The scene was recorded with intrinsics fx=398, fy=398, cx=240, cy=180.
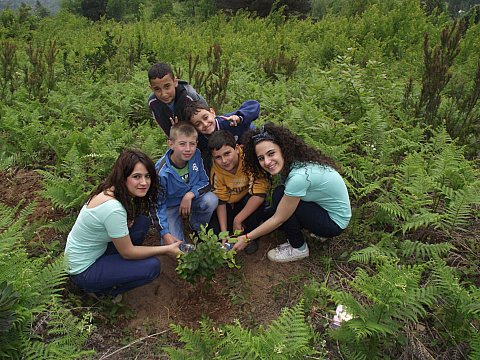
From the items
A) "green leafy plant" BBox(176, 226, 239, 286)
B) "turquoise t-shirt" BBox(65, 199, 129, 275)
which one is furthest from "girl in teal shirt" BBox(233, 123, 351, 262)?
"turquoise t-shirt" BBox(65, 199, 129, 275)

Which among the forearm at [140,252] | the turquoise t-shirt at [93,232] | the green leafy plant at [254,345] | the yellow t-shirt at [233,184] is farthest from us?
the yellow t-shirt at [233,184]

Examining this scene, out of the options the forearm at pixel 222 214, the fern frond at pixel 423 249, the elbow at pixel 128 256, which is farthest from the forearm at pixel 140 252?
the fern frond at pixel 423 249

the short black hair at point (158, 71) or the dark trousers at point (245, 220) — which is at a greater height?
the short black hair at point (158, 71)

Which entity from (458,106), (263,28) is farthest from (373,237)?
(263,28)

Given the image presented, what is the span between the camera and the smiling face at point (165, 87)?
11.9 ft

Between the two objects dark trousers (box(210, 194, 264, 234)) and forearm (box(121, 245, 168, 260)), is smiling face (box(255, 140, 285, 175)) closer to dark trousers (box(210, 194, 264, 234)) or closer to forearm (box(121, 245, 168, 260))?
dark trousers (box(210, 194, 264, 234))

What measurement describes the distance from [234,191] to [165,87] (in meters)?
1.16

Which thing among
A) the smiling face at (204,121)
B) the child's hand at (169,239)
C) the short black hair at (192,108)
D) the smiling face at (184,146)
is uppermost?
the short black hair at (192,108)

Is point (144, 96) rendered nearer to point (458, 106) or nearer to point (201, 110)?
point (201, 110)

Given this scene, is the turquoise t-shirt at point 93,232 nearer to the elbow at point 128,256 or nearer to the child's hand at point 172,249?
the elbow at point 128,256

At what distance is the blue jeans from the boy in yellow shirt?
88 millimetres

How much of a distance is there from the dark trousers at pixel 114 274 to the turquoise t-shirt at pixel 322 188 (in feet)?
4.04

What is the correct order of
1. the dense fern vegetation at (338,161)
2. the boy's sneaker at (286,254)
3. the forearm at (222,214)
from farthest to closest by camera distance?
the forearm at (222,214) → the boy's sneaker at (286,254) → the dense fern vegetation at (338,161)

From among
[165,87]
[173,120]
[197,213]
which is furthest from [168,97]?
[197,213]
